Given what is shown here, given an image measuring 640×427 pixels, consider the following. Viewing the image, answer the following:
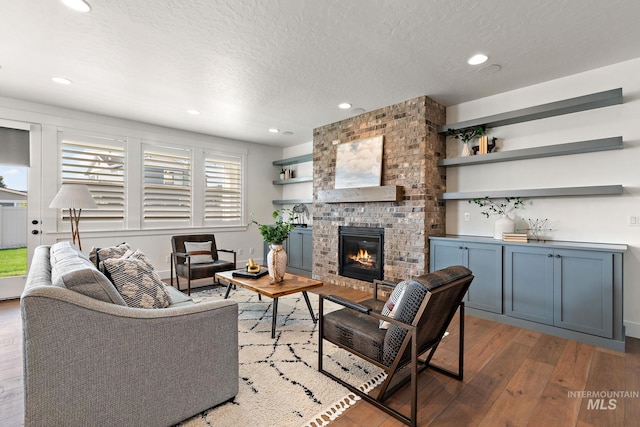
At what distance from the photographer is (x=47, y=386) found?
1.30 m

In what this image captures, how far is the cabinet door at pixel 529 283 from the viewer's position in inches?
116

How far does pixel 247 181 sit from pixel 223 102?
2.45m

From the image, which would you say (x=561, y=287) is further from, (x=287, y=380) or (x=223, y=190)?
(x=223, y=190)

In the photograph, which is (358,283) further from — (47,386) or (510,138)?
(47,386)

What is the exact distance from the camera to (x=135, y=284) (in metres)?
1.90

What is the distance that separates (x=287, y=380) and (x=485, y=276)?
98.1 inches

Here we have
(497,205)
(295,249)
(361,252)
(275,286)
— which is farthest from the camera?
(295,249)

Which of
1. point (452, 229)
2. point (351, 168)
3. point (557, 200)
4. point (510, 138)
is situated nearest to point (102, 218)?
point (351, 168)

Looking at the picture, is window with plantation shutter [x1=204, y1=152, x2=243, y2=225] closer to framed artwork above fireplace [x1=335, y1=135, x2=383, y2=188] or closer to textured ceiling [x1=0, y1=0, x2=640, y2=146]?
textured ceiling [x1=0, y1=0, x2=640, y2=146]

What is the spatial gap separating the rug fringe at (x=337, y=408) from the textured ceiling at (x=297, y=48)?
270 cm

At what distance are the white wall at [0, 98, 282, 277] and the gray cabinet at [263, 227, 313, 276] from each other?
0.96 meters

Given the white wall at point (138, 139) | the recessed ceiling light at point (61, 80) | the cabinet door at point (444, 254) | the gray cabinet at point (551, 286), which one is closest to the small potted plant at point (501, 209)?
the gray cabinet at point (551, 286)

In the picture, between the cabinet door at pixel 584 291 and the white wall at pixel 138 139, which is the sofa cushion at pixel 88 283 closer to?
the white wall at pixel 138 139

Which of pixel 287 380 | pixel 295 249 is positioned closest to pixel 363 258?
pixel 295 249
